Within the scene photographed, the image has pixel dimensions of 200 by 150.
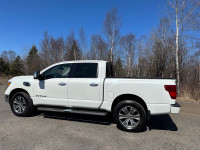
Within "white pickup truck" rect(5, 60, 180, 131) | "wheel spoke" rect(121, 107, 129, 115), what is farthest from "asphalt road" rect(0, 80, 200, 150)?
"wheel spoke" rect(121, 107, 129, 115)

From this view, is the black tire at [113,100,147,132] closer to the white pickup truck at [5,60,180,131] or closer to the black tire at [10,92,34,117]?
the white pickup truck at [5,60,180,131]

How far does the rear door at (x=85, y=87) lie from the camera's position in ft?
12.8

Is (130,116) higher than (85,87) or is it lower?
lower

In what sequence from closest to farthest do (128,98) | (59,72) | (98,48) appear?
(128,98) < (59,72) < (98,48)

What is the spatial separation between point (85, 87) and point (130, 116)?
154 cm

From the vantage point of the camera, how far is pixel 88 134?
343 cm

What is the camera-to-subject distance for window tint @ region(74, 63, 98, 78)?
4105mm

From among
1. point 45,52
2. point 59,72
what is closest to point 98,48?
point 45,52

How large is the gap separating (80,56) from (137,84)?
87.6 ft

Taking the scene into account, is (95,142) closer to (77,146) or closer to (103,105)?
(77,146)

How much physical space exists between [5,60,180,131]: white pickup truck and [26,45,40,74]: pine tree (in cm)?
2765

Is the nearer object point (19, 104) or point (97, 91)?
point (97, 91)

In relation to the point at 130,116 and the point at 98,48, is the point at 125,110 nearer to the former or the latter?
the point at 130,116

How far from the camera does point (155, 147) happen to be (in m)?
2.88
